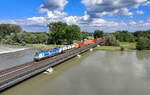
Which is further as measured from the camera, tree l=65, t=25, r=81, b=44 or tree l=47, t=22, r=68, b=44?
tree l=47, t=22, r=68, b=44

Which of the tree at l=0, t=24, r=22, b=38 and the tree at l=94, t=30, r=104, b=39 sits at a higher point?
the tree at l=0, t=24, r=22, b=38

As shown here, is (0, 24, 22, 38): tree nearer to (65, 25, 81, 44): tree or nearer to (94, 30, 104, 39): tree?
(65, 25, 81, 44): tree

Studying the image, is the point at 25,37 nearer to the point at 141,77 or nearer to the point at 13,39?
the point at 13,39

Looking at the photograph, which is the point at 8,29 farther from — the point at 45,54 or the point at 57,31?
the point at 45,54

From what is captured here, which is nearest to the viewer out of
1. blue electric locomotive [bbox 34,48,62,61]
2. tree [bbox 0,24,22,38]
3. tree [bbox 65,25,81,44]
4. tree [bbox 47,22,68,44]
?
blue electric locomotive [bbox 34,48,62,61]

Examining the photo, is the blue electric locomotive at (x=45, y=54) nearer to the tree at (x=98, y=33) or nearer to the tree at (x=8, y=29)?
the tree at (x=8, y=29)

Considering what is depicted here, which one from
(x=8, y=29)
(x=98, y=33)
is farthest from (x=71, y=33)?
(x=98, y=33)

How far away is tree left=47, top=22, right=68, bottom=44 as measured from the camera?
59.0 metres

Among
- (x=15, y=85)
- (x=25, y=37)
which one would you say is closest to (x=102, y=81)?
(x=15, y=85)

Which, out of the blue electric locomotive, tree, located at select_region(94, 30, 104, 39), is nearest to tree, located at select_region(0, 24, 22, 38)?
tree, located at select_region(94, 30, 104, 39)

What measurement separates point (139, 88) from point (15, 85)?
1466 cm

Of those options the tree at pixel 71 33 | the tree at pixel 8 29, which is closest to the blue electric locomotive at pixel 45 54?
the tree at pixel 71 33

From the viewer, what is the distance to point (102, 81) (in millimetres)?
15273

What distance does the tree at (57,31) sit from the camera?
194ft
